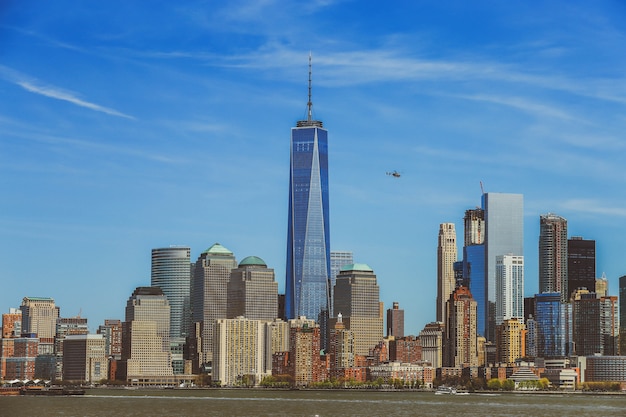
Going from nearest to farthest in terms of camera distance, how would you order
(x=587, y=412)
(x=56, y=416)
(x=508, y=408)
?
1. (x=56, y=416)
2. (x=587, y=412)
3. (x=508, y=408)

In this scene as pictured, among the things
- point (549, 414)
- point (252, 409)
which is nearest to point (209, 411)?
point (252, 409)

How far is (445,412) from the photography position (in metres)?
152

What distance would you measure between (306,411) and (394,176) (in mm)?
32746

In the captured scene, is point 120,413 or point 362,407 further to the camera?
point 362,407

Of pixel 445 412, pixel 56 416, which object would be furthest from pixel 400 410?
pixel 56 416

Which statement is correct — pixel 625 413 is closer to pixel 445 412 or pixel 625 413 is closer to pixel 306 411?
pixel 445 412

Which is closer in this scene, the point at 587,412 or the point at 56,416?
the point at 56,416

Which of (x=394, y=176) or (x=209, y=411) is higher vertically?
(x=394, y=176)

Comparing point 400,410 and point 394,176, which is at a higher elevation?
point 394,176

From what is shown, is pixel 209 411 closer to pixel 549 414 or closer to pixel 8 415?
pixel 8 415

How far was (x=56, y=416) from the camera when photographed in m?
134

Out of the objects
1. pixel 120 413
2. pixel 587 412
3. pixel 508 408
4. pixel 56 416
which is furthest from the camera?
pixel 508 408

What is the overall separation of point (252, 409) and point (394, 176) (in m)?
33.6

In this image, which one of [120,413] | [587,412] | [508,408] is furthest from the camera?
[508,408]
